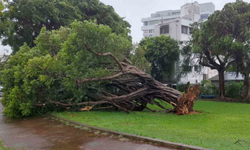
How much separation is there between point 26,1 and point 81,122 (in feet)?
47.6

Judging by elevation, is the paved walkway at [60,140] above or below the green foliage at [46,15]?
below

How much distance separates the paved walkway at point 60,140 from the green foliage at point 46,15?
12139 mm

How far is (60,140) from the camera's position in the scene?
291 inches

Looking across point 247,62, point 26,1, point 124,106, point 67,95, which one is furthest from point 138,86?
point 26,1

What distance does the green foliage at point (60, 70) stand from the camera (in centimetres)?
1116

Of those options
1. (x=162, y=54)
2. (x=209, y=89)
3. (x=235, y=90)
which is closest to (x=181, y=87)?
(x=209, y=89)

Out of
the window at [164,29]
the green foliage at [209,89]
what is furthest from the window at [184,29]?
the green foliage at [209,89]

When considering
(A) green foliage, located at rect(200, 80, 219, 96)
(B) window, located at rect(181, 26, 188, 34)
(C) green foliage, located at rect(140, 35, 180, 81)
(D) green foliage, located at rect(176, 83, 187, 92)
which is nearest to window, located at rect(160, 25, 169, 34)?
(B) window, located at rect(181, 26, 188, 34)

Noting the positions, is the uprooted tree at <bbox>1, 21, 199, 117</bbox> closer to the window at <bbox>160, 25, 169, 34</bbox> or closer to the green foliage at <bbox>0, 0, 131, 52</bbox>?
the green foliage at <bbox>0, 0, 131, 52</bbox>

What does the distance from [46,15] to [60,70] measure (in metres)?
11.0

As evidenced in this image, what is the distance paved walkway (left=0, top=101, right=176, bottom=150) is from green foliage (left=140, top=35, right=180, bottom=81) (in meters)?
18.8

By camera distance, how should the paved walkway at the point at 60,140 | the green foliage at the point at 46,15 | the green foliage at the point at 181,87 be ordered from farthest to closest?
1. the green foliage at the point at 181,87
2. the green foliage at the point at 46,15
3. the paved walkway at the point at 60,140

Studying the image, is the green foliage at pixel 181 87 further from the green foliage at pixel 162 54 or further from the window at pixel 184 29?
the window at pixel 184 29

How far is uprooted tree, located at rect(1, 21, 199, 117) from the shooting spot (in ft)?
37.1
